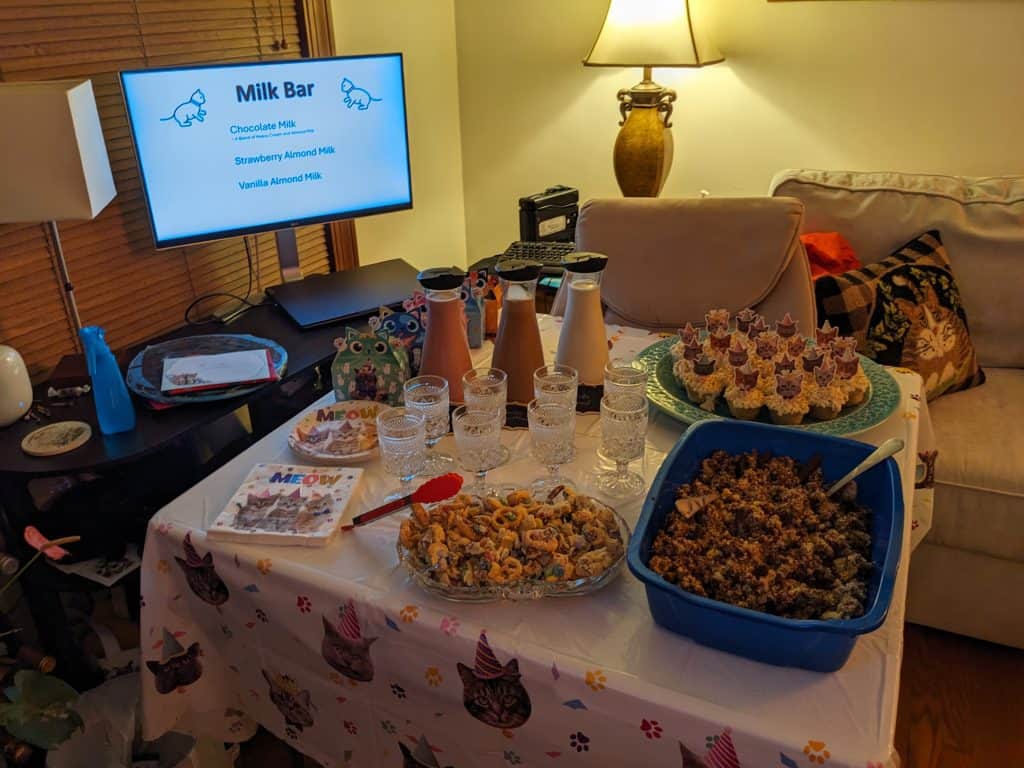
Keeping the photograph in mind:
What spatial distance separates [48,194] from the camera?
151 centimetres

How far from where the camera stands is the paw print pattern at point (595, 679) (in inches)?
33.0

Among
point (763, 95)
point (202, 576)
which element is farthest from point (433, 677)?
point (763, 95)

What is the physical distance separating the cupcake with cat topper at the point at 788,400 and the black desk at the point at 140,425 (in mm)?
972

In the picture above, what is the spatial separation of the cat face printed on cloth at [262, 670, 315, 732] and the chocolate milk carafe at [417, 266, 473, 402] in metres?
0.49

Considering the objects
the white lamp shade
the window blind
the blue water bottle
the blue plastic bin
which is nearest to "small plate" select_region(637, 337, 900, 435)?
the blue plastic bin

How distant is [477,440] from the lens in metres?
1.12

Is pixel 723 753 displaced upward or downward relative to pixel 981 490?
upward

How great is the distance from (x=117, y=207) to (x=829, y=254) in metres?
1.79

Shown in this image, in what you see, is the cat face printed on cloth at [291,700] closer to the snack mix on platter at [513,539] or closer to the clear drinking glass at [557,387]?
the snack mix on platter at [513,539]

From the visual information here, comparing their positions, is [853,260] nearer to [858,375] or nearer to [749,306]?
[749,306]

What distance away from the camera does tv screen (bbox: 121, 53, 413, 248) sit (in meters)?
1.83

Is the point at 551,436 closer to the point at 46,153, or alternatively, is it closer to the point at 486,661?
the point at 486,661

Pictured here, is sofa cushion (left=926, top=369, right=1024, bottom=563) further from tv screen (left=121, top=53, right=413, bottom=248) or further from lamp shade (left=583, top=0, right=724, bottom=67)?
tv screen (left=121, top=53, right=413, bottom=248)

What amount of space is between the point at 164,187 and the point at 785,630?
5.43ft
